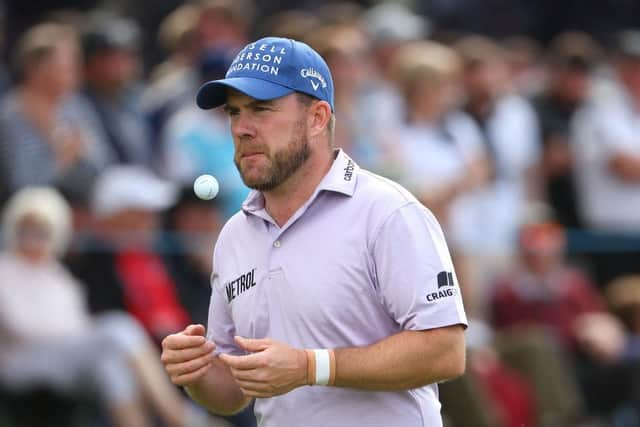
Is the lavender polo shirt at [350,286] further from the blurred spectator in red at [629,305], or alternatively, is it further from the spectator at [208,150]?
the blurred spectator in red at [629,305]

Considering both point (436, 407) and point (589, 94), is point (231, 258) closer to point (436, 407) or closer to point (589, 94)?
point (436, 407)

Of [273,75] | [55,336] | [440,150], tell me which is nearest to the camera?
[273,75]

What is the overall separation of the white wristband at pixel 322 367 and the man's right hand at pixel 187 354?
1.50 ft

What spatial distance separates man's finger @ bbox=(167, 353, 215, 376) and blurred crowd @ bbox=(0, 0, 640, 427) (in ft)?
12.6

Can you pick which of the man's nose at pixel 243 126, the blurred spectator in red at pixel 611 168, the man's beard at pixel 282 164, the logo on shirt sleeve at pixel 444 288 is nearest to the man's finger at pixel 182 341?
the man's beard at pixel 282 164

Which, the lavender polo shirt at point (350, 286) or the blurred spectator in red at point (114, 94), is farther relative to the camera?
the blurred spectator in red at point (114, 94)

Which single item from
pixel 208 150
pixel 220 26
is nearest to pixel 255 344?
pixel 208 150

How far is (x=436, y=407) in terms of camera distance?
502 centimetres

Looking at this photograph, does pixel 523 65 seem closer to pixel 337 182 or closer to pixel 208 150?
pixel 208 150

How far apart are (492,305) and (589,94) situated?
257cm

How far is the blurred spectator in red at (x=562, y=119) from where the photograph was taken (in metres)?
12.2

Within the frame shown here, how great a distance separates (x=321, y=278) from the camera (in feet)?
15.8

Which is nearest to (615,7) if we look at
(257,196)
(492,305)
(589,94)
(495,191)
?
(589,94)

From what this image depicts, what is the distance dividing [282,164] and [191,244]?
15.0 ft
